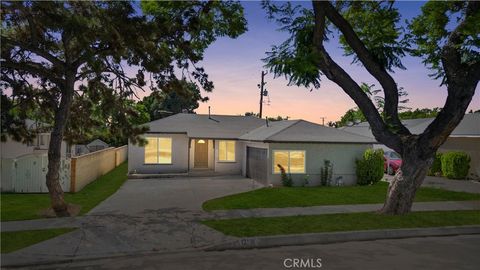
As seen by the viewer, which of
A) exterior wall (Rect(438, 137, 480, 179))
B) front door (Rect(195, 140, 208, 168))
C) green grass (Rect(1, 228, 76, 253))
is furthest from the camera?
front door (Rect(195, 140, 208, 168))

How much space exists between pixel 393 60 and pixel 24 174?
14.7 m

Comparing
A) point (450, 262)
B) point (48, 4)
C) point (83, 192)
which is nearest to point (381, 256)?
point (450, 262)

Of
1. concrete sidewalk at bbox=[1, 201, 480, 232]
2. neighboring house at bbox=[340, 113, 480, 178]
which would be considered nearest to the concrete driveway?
concrete sidewalk at bbox=[1, 201, 480, 232]

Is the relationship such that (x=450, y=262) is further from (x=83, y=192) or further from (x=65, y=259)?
(x=83, y=192)

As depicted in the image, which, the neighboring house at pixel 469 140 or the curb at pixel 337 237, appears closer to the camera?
the curb at pixel 337 237

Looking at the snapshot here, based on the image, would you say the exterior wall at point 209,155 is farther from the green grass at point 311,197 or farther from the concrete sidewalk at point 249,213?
the concrete sidewalk at point 249,213

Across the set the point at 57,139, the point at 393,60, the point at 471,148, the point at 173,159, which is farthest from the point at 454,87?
the point at 173,159

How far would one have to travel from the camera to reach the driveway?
8.53 metres

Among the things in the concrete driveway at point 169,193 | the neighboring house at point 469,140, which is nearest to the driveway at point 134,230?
the concrete driveway at point 169,193

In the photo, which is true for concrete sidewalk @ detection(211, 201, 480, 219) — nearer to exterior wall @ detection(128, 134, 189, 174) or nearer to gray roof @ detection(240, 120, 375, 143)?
gray roof @ detection(240, 120, 375, 143)

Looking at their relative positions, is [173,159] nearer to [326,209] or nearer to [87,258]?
[326,209]

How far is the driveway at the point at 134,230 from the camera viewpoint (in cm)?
853

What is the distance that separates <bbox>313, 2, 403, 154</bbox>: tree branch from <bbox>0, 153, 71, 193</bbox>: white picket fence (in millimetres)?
11259

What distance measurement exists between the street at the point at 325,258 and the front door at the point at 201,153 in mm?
18796
